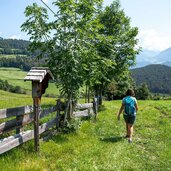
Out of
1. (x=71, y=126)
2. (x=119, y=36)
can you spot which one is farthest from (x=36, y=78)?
(x=119, y=36)

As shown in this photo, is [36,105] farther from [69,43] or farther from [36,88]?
[69,43]

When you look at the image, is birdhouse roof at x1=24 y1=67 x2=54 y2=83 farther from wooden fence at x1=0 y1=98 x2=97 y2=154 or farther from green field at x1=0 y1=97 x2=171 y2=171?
green field at x1=0 y1=97 x2=171 y2=171

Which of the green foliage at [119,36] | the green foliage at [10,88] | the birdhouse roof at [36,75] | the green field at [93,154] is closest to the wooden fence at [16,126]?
the green field at [93,154]

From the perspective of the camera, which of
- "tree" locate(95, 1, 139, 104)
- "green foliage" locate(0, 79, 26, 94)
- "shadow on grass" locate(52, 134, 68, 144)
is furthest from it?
"green foliage" locate(0, 79, 26, 94)

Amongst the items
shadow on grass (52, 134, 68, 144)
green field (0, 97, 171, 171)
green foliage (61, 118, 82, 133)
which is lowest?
green field (0, 97, 171, 171)

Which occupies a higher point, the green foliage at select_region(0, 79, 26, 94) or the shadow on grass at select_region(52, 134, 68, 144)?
the green foliage at select_region(0, 79, 26, 94)

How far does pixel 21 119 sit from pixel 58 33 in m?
5.42

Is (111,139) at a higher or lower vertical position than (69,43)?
lower

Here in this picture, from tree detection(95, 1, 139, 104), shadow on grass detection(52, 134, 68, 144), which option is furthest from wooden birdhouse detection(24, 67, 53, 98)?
tree detection(95, 1, 139, 104)

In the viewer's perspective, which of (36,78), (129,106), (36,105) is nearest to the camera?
(36,78)

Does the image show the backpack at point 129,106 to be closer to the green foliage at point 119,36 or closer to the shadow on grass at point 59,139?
the shadow on grass at point 59,139

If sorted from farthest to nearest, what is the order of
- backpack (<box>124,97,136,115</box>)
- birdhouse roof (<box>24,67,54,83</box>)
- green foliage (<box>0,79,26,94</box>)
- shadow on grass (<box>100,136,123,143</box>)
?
1. green foliage (<box>0,79,26,94</box>)
2. backpack (<box>124,97,136,115</box>)
3. shadow on grass (<box>100,136,123,143</box>)
4. birdhouse roof (<box>24,67,54,83</box>)

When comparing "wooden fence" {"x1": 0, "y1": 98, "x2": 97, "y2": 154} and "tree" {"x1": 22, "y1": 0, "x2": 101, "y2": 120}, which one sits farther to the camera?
"tree" {"x1": 22, "y1": 0, "x2": 101, "y2": 120}

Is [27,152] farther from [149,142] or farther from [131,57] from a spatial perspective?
[131,57]
